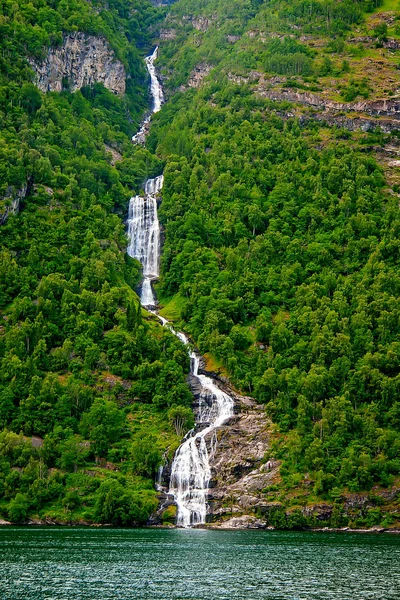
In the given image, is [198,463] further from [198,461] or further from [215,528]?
[215,528]

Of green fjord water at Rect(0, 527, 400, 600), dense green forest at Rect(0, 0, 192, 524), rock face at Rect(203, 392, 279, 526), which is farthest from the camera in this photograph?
rock face at Rect(203, 392, 279, 526)

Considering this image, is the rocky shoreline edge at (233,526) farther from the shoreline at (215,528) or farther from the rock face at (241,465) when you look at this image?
the rock face at (241,465)

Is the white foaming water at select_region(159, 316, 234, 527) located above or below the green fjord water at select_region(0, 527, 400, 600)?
above

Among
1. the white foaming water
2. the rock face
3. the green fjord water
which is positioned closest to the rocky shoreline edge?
the rock face

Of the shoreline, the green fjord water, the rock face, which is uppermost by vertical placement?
the rock face

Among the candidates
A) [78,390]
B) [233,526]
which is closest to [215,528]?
[233,526]

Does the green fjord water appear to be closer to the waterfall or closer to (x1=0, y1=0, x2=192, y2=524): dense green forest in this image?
(x1=0, y1=0, x2=192, y2=524): dense green forest

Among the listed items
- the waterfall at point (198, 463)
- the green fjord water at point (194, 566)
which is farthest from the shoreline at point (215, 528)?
the green fjord water at point (194, 566)

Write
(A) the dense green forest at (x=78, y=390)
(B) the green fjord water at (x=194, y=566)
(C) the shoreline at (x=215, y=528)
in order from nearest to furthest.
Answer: (B) the green fjord water at (x=194, y=566) < (C) the shoreline at (x=215, y=528) < (A) the dense green forest at (x=78, y=390)
